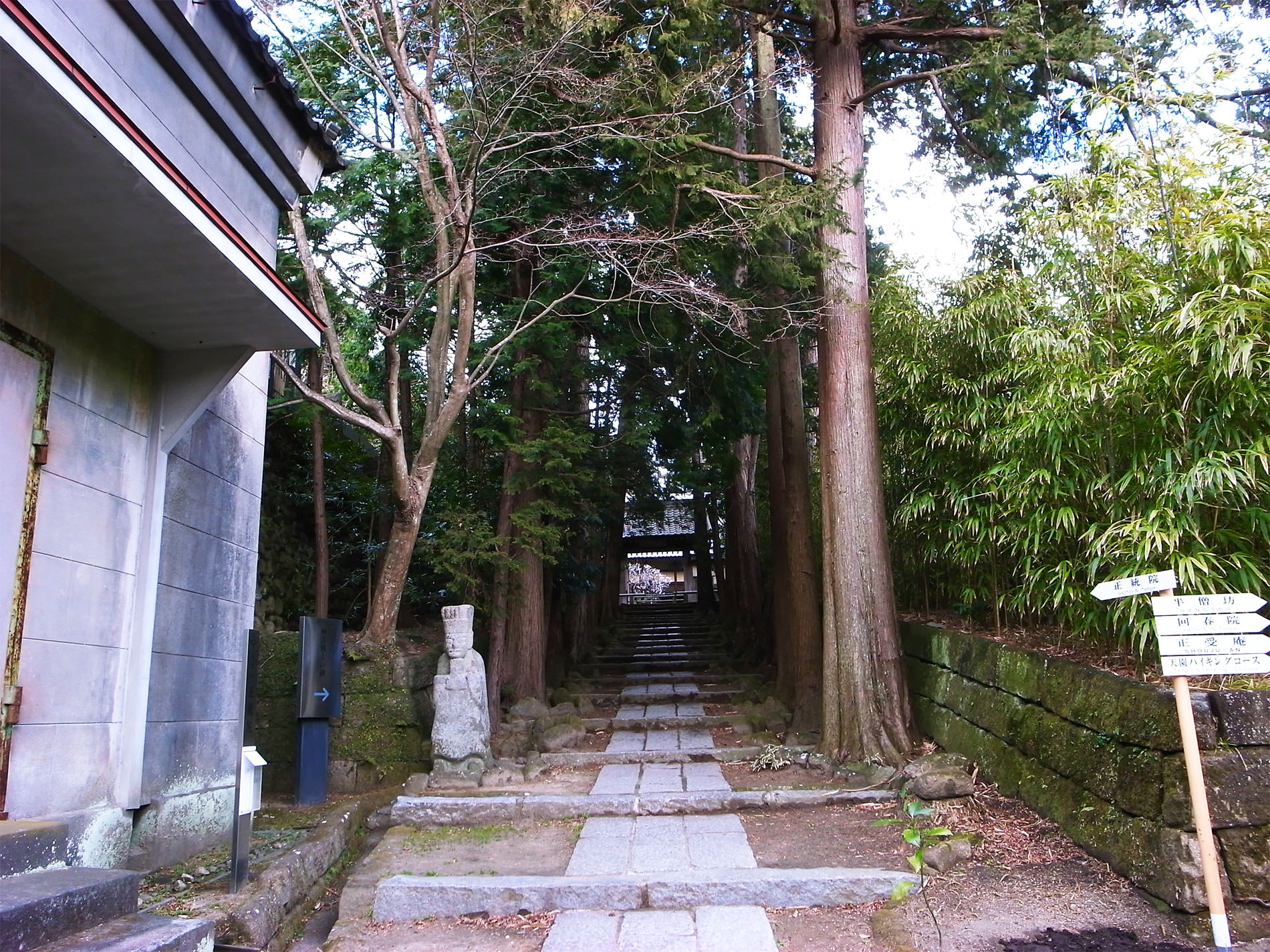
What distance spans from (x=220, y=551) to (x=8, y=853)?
2468 millimetres

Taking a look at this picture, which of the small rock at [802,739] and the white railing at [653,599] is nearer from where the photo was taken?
the small rock at [802,739]

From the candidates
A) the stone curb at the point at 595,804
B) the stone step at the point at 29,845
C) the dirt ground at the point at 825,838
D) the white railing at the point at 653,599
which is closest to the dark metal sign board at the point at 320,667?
the stone curb at the point at 595,804

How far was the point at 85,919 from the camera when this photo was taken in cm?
269

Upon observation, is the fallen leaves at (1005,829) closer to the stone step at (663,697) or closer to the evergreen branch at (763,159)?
the stone step at (663,697)

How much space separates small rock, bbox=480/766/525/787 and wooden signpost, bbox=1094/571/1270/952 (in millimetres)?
4582

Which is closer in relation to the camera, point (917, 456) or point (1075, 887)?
point (1075, 887)

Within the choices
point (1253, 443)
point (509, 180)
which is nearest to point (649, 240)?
point (509, 180)

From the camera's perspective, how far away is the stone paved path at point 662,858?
12.7 feet

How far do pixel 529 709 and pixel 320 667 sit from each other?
2.59m

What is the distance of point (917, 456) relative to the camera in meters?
7.10

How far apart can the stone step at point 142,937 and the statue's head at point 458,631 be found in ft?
12.9

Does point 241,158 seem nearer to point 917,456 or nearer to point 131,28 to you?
point 131,28

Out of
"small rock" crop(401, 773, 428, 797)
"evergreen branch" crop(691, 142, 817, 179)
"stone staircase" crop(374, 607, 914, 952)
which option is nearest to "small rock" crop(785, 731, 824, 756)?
"stone staircase" crop(374, 607, 914, 952)

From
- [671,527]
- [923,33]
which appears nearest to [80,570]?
[923,33]
